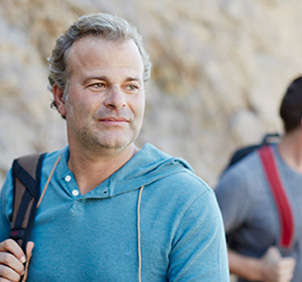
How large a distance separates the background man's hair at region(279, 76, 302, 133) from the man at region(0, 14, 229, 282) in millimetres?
1226

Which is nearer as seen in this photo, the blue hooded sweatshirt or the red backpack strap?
the blue hooded sweatshirt

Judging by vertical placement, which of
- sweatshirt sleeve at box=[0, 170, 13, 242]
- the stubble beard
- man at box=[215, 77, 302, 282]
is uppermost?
the stubble beard

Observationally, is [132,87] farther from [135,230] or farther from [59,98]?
[135,230]

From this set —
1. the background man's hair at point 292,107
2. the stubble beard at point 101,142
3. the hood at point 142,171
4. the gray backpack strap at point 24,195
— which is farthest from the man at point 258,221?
the gray backpack strap at point 24,195

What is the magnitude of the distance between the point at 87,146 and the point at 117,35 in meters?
0.47

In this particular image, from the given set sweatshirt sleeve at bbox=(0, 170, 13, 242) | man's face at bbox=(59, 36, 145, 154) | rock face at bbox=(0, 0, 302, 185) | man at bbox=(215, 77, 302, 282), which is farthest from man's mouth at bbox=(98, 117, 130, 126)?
rock face at bbox=(0, 0, 302, 185)

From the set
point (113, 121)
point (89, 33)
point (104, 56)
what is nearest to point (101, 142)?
point (113, 121)

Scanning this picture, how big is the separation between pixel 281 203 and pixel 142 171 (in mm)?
1179

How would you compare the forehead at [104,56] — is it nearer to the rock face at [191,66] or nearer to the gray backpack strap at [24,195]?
the gray backpack strap at [24,195]

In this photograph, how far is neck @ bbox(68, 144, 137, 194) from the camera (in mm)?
1933

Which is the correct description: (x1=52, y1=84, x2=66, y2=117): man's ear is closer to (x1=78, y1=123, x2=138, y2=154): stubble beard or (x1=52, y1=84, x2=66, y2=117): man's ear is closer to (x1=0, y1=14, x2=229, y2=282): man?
(x1=0, y1=14, x2=229, y2=282): man

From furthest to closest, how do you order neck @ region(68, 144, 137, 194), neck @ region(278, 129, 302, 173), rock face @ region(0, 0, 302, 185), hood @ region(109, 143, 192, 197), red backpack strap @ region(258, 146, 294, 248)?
rock face @ region(0, 0, 302, 185) < neck @ region(278, 129, 302, 173) < red backpack strap @ region(258, 146, 294, 248) < neck @ region(68, 144, 137, 194) < hood @ region(109, 143, 192, 197)

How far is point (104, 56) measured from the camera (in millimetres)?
1833

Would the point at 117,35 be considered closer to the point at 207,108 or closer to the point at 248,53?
the point at 207,108
